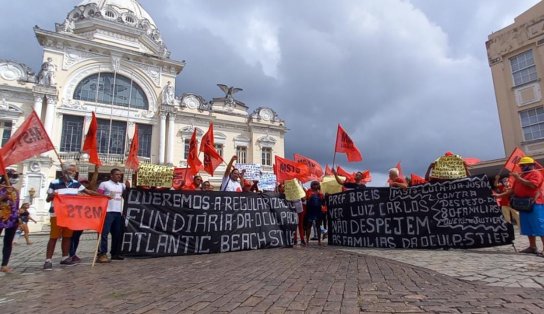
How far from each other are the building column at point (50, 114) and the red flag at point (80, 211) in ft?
78.0

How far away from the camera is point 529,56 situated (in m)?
20.0

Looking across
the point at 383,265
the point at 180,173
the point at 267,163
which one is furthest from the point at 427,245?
the point at 267,163

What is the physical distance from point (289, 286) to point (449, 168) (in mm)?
5581

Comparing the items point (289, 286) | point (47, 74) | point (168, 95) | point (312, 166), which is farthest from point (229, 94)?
point (289, 286)

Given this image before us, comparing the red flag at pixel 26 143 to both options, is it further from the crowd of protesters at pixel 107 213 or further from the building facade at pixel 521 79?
the building facade at pixel 521 79

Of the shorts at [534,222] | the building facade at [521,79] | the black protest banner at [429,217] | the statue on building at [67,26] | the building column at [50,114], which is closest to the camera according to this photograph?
the shorts at [534,222]

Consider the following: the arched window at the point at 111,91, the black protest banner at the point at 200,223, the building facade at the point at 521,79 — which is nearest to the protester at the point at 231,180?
the black protest banner at the point at 200,223

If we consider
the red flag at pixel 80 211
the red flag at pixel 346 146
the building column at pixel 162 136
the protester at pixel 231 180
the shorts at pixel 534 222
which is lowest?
the shorts at pixel 534 222

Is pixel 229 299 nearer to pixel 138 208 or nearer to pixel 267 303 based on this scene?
pixel 267 303

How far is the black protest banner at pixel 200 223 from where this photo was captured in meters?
7.08

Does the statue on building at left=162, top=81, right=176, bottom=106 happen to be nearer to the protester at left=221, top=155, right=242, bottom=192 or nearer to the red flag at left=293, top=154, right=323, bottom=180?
the red flag at left=293, top=154, right=323, bottom=180

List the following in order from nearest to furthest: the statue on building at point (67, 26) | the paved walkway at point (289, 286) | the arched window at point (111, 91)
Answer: the paved walkway at point (289, 286)
the arched window at point (111, 91)
the statue on building at point (67, 26)

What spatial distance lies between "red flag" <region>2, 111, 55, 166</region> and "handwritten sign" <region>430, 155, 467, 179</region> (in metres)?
8.29

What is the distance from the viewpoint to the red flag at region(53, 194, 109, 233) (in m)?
5.83
